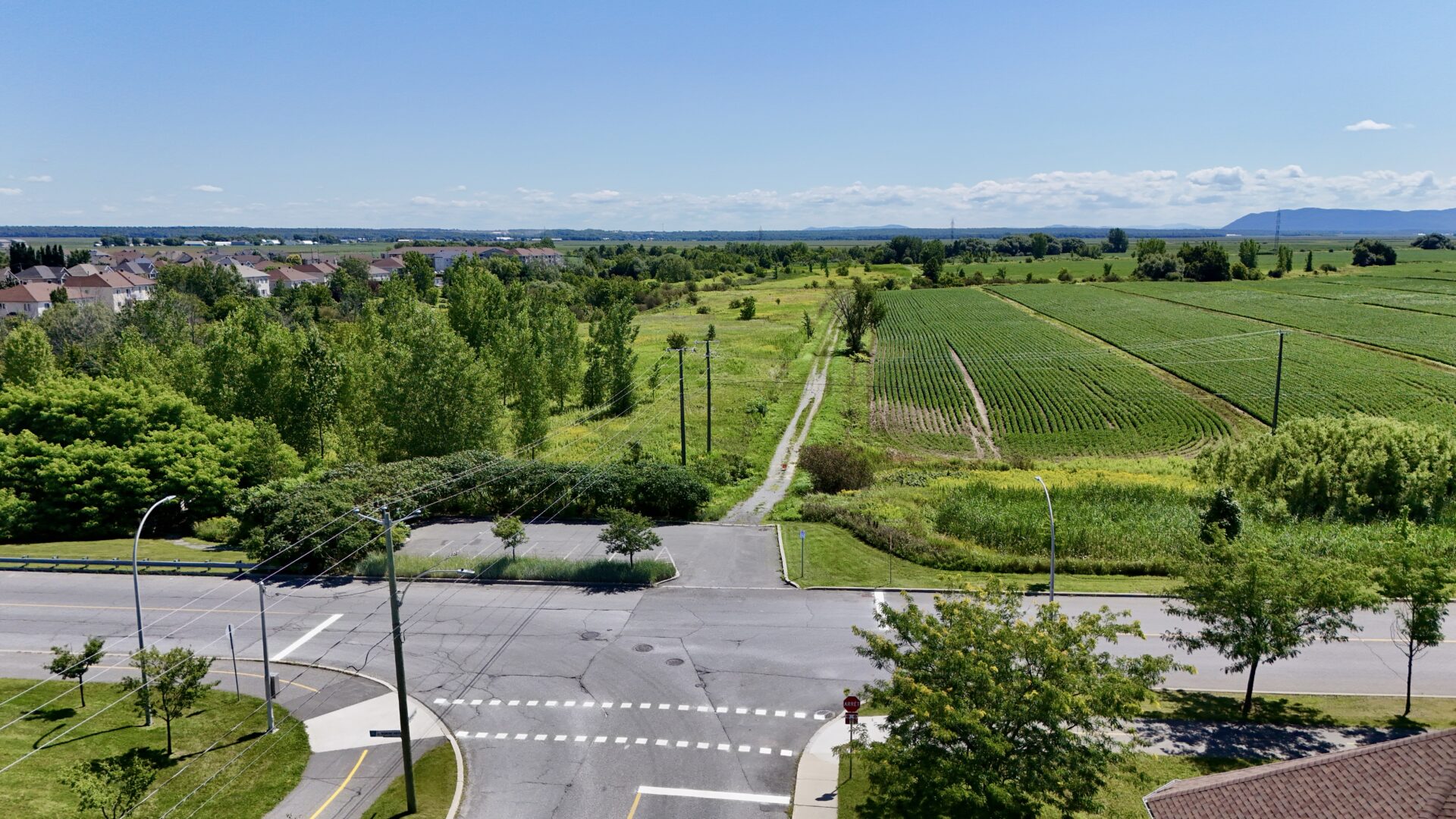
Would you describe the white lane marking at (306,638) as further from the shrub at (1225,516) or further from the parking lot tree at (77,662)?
the shrub at (1225,516)

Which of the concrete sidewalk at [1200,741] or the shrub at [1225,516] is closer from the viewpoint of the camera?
the concrete sidewalk at [1200,741]

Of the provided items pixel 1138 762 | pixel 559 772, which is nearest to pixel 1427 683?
pixel 1138 762

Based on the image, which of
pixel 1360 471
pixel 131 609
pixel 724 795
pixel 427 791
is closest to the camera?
pixel 724 795

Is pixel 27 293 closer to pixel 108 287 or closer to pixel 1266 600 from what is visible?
pixel 108 287

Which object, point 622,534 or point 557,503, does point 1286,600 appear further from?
point 557,503

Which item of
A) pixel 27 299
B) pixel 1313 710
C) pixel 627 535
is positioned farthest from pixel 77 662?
pixel 27 299

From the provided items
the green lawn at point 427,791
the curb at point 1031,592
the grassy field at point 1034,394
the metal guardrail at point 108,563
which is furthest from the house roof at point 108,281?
the green lawn at point 427,791
